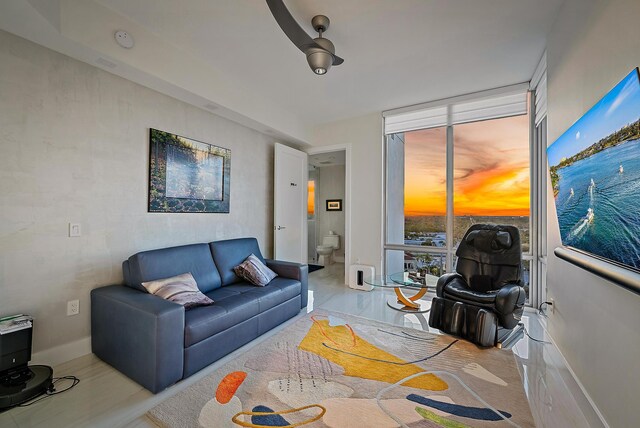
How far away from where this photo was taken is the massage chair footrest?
7.74 ft

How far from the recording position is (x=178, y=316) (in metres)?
1.87

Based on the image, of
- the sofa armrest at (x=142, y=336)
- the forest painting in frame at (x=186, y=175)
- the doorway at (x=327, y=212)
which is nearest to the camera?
the sofa armrest at (x=142, y=336)

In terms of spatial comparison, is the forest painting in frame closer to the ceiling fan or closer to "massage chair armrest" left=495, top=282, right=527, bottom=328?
the ceiling fan

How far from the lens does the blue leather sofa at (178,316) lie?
5.92ft

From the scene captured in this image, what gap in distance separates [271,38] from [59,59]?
5.69 feet

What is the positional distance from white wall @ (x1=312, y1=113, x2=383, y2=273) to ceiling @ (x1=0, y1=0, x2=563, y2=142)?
30.4 inches

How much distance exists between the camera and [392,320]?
3.02 metres

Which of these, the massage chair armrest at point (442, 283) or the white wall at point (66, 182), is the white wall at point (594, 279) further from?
the white wall at point (66, 182)

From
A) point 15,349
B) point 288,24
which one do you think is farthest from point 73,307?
point 288,24

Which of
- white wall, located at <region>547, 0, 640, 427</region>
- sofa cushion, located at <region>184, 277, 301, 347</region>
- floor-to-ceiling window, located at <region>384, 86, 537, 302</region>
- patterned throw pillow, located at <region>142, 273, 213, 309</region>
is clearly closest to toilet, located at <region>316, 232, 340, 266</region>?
floor-to-ceiling window, located at <region>384, 86, 537, 302</region>

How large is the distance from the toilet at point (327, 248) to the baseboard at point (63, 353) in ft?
15.1

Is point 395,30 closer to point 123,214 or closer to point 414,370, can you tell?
point 414,370

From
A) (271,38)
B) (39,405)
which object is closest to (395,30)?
(271,38)

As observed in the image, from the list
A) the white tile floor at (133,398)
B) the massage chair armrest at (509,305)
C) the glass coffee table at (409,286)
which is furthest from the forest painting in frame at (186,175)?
the massage chair armrest at (509,305)
